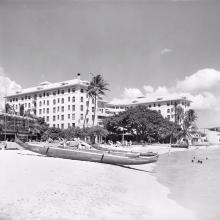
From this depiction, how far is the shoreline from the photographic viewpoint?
837 cm

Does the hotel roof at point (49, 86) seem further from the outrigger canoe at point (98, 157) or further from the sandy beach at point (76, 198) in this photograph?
the sandy beach at point (76, 198)

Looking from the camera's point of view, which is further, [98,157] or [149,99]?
[149,99]

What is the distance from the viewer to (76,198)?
9953 mm

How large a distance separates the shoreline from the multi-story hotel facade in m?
59.8

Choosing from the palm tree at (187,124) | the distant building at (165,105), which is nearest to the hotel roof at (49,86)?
the distant building at (165,105)

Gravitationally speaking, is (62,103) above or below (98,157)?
above

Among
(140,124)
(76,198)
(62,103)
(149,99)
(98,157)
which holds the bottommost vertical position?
(76,198)

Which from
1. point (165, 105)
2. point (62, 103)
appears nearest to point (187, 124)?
point (165, 105)

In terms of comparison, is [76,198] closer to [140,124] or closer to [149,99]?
[140,124]

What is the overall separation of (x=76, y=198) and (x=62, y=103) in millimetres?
70389

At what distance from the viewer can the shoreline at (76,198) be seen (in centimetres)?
837

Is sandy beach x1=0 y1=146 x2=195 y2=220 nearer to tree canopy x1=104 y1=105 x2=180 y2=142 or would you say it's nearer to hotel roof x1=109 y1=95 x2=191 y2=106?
tree canopy x1=104 y1=105 x2=180 y2=142

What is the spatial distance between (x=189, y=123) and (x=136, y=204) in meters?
76.5

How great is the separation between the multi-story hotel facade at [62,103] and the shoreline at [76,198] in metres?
59.8
